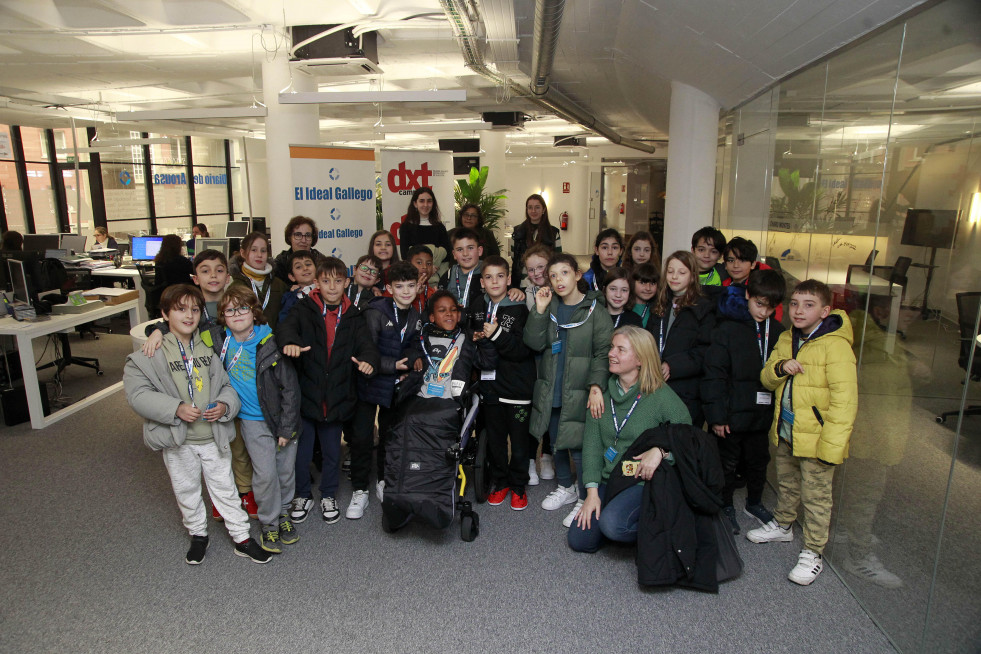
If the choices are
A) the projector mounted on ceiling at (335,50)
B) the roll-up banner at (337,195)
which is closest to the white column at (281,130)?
the projector mounted on ceiling at (335,50)

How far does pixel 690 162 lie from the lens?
18.0 feet

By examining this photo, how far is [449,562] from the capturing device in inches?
124

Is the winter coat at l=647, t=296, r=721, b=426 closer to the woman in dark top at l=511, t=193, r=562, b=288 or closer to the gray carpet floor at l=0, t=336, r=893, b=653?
the gray carpet floor at l=0, t=336, r=893, b=653

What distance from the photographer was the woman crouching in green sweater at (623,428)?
9.98 ft

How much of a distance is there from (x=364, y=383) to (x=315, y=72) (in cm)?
445

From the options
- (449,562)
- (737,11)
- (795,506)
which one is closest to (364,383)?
(449,562)

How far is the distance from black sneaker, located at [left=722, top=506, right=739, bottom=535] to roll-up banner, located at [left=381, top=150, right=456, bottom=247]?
174 inches

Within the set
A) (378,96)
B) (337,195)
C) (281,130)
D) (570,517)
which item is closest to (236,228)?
(281,130)

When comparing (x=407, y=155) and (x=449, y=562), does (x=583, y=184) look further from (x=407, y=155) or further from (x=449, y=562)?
(x=449, y=562)

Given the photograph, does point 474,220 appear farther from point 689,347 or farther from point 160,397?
point 160,397

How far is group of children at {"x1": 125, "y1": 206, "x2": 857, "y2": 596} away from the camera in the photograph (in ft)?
9.82

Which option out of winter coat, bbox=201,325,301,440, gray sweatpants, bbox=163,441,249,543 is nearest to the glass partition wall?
winter coat, bbox=201,325,301,440

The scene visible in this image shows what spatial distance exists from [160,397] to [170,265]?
307 cm

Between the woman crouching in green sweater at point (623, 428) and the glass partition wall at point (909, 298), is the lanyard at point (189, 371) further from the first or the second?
the glass partition wall at point (909, 298)
